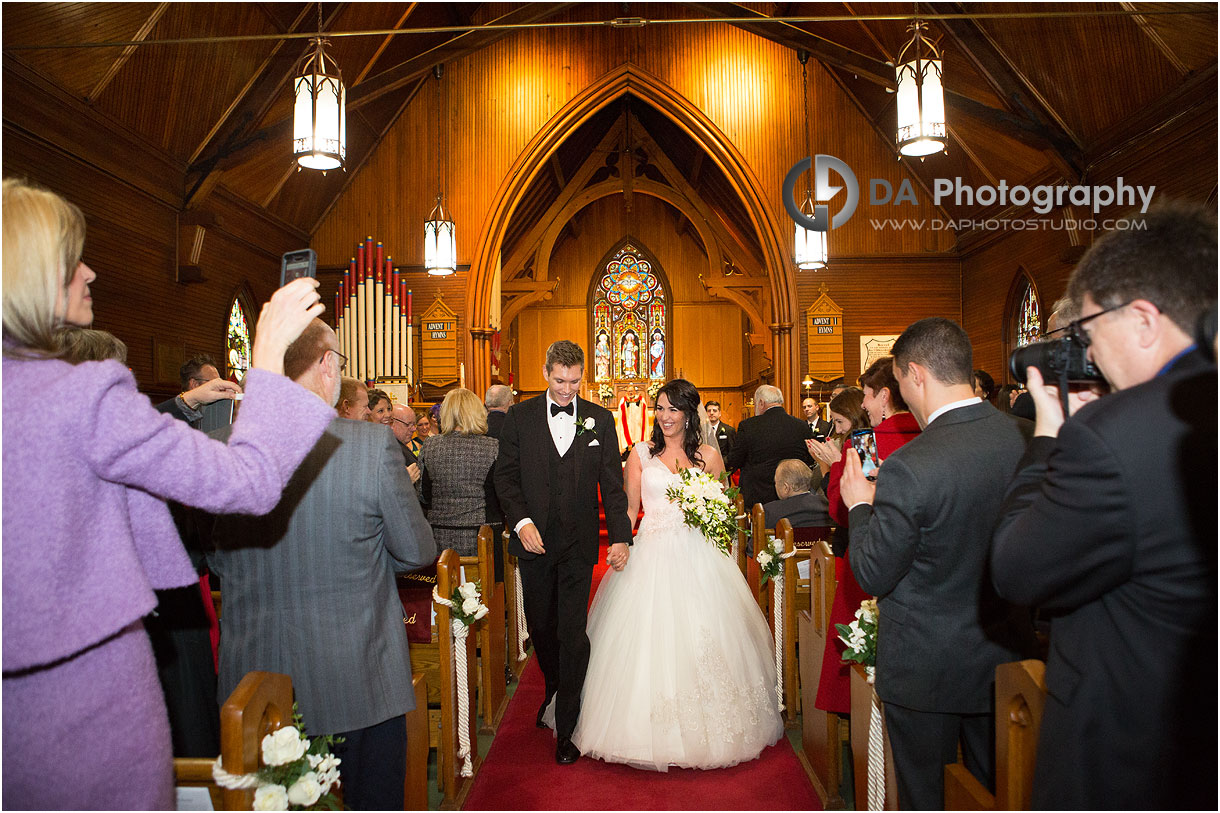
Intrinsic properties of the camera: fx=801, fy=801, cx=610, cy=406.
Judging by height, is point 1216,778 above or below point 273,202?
below

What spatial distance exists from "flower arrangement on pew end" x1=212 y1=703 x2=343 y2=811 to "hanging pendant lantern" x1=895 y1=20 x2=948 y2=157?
609 cm

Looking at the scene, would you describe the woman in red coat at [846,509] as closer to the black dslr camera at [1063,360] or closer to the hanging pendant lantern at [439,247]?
the black dslr camera at [1063,360]

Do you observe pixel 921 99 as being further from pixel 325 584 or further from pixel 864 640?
pixel 325 584

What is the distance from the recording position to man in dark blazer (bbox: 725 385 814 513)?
6.20 metres

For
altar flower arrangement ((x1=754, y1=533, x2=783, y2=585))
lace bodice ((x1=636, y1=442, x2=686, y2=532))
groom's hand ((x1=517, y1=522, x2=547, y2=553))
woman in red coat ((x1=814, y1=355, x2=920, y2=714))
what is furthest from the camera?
→ altar flower arrangement ((x1=754, y1=533, x2=783, y2=585))

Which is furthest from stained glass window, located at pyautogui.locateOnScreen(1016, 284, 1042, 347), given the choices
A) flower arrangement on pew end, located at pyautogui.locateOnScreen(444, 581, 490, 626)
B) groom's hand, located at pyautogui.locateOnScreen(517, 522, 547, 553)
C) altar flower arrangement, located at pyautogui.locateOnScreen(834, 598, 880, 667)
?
flower arrangement on pew end, located at pyautogui.locateOnScreen(444, 581, 490, 626)

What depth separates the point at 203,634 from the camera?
2369 millimetres

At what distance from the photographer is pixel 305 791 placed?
155 cm

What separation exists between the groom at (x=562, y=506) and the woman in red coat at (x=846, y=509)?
106 centimetres

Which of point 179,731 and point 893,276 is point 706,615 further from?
point 893,276

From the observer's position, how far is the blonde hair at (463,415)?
4684 millimetres

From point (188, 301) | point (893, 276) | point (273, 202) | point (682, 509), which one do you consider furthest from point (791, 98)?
point (682, 509)

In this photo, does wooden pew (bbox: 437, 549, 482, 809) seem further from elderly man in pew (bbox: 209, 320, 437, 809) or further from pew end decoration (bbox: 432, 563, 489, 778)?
elderly man in pew (bbox: 209, 320, 437, 809)

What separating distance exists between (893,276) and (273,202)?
8743 millimetres
